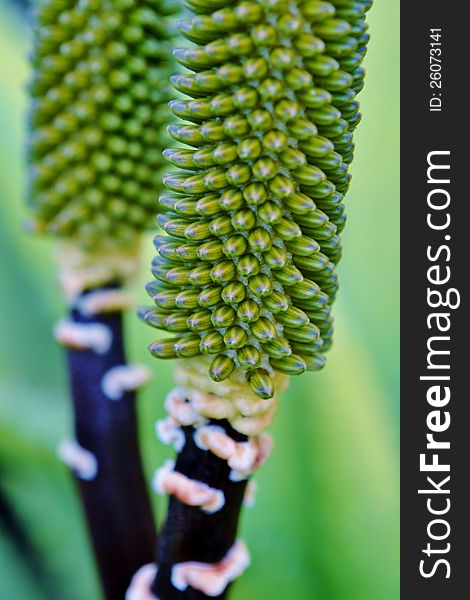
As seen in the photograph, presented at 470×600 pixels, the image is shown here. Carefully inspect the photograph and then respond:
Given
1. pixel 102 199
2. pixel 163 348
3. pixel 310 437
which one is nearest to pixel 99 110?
pixel 102 199

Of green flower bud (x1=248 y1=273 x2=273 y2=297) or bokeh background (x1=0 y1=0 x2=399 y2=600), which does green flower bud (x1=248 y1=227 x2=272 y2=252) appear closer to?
green flower bud (x1=248 y1=273 x2=273 y2=297)

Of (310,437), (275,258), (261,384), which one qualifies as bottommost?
(310,437)

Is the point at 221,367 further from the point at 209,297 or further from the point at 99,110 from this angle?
the point at 99,110

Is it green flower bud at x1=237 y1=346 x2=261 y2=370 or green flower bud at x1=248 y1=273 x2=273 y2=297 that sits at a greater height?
green flower bud at x1=248 y1=273 x2=273 y2=297

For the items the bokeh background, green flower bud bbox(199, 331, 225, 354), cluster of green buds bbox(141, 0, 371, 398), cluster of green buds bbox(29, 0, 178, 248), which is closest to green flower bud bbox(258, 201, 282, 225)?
cluster of green buds bbox(141, 0, 371, 398)

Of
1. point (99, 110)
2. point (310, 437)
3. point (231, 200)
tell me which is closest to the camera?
point (231, 200)

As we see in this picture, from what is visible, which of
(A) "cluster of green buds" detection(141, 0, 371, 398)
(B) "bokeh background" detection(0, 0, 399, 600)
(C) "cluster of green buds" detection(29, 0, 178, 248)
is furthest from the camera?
(B) "bokeh background" detection(0, 0, 399, 600)

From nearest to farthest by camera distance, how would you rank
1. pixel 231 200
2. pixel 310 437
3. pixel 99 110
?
pixel 231 200 < pixel 99 110 < pixel 310 437
